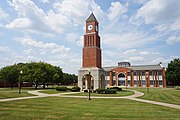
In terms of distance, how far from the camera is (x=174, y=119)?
962 cm

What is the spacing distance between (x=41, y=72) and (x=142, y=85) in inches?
1922

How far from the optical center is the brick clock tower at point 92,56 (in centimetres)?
4309

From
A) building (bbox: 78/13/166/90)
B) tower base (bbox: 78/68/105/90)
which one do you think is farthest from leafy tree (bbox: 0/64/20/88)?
tower base (bbox: 78/68/105/90)

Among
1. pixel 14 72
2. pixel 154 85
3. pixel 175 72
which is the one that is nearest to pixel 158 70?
pixel 154 85

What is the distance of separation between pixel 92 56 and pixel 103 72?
6.01 m

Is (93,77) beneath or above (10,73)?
beneath

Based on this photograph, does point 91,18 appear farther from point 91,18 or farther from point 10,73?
point 10,73

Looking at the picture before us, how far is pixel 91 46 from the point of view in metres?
45.0

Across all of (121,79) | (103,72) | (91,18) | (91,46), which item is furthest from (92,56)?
(121,79)

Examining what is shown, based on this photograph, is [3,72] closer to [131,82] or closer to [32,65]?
[32,65]

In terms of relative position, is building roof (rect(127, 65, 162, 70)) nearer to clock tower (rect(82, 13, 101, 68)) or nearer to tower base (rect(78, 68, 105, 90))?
tower base (rect(78, 68, 105, 90))

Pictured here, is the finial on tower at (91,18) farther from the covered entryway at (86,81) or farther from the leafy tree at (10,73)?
the leafy tree at (10,73)

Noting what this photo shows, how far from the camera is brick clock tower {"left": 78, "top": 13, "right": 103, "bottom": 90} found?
4309 centimetres

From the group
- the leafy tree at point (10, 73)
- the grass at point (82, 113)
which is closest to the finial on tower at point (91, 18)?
the leafy tree at point (10, 73)
